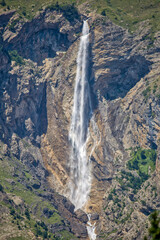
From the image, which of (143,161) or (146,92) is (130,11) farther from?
(143,161)

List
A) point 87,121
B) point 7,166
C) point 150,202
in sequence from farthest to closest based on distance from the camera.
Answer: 1. point 87,121
2. point 7,166
3. point 150,202

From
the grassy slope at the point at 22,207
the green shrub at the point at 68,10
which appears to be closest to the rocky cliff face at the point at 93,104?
the green shrub at the point at 68,10

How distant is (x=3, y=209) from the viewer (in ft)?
428

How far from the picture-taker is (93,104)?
170875 millimetres

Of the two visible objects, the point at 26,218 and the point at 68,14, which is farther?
the point at 68,14

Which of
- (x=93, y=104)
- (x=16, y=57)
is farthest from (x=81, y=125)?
(x=16, y=57)

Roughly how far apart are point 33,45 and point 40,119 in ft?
96.8

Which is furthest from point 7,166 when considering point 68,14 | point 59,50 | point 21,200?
point 68,14

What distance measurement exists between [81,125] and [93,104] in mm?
9264

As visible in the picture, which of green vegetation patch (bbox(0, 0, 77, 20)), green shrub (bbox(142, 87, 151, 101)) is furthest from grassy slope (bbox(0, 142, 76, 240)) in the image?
green vegetation patch (bbox(0, 0, 77, 20))

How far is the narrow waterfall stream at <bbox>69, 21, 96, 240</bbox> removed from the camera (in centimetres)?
16412

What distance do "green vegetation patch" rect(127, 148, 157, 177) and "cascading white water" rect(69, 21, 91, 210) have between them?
703 inches

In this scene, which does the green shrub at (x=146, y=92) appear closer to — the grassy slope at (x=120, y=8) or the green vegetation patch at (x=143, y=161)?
the green vegetation patch at (x=143, y=161)

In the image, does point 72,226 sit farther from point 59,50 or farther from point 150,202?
point 59,50
